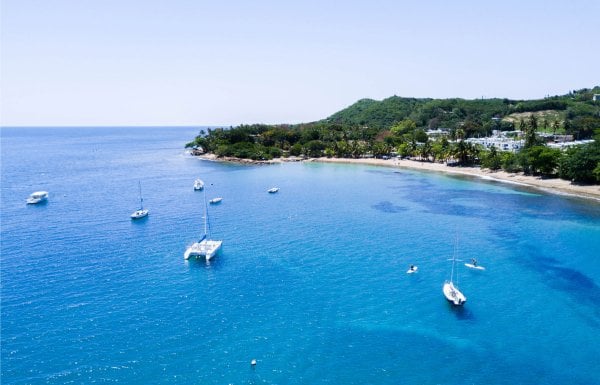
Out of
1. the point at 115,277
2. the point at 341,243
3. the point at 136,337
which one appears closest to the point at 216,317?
the point at 136,337

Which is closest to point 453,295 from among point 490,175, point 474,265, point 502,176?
point 474,265

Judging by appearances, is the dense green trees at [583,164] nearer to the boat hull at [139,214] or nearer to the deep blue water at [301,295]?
the deep blue water at [301,295]

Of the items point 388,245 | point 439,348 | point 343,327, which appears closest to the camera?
point 439,348

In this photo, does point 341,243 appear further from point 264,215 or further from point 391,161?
point 391,161

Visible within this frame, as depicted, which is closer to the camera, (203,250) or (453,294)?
(453,294)

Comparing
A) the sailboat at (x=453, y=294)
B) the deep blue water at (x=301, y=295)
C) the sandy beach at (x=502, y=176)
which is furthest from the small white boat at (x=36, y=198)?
the sandy beach at (x=502, y=176)

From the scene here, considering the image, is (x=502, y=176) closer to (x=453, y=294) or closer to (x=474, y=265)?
(x=474, y=265)
